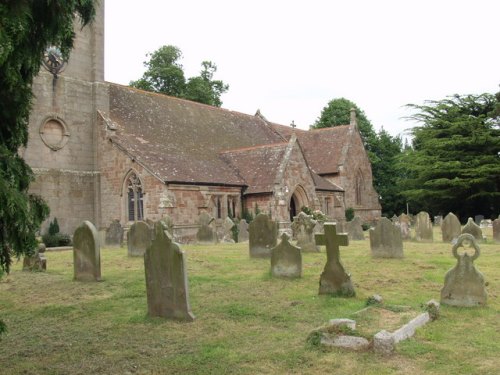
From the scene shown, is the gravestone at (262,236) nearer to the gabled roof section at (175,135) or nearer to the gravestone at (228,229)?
the gravestone at (228,229)

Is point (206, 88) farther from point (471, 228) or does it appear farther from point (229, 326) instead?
point (229, 326)

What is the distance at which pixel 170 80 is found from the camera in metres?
43.5

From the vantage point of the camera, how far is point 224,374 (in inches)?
211

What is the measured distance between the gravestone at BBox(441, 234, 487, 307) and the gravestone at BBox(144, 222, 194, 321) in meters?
4.15

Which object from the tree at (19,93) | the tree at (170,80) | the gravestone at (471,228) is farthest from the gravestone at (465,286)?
the tree at (170,80)

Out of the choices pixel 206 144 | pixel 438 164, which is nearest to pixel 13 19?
pixel 206 144

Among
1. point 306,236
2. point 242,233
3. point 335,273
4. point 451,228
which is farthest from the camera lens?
point 242,233

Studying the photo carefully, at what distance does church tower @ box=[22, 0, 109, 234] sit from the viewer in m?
22.3

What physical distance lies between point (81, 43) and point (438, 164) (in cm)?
2615

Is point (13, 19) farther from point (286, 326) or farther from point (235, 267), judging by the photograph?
point (235, 267)

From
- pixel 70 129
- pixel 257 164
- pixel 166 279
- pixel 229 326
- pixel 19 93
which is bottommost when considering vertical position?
pixel 229 326

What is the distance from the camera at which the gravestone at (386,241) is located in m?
13.6

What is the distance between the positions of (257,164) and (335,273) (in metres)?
18.6

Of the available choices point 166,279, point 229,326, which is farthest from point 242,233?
point 229,326
